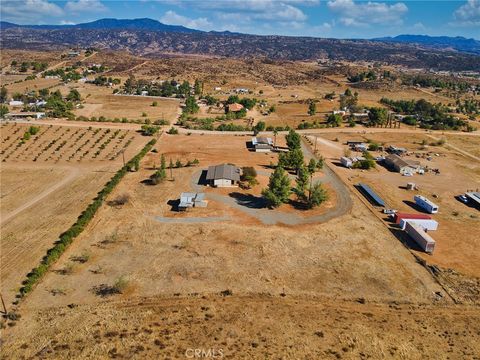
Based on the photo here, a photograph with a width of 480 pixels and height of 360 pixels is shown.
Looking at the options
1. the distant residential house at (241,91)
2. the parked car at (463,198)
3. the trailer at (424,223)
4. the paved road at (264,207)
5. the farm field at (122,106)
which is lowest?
the paved road at (264,207)

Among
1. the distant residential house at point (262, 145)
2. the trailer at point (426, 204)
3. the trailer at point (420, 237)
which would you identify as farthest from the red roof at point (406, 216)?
the distant residential house at point (262, 145)

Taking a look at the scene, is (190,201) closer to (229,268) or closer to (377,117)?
(229,268)

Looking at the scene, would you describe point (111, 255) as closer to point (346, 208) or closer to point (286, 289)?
point (286, 289)

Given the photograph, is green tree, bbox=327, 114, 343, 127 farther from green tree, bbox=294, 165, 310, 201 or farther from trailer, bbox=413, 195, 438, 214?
green tree, bbox=294, 165, 310, 201

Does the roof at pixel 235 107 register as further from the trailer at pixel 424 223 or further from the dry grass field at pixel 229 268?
the trailer at pixel 424 223

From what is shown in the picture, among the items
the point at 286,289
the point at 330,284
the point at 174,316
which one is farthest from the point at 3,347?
the point at 330,284

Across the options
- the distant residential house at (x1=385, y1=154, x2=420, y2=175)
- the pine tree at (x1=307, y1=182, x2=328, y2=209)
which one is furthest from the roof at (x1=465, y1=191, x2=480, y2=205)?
the pine tree at (x1=307, y1=182, x2=328, y2=209)
